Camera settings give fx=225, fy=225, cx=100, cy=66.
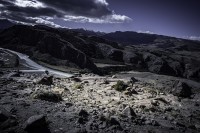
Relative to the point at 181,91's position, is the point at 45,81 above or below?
below

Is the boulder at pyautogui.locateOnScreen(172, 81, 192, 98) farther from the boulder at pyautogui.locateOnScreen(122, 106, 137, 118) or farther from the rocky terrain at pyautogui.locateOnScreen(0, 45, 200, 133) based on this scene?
the boulder at pyautogui.locateOnScreen(122, 106, 137, 118)

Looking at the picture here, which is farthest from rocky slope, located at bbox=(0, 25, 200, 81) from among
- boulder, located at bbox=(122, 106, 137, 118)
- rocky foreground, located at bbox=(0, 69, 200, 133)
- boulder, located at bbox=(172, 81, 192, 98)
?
boulder, located at bbox=(122, 106, 137, 118)

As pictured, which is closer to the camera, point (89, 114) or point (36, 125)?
point (36, 125)

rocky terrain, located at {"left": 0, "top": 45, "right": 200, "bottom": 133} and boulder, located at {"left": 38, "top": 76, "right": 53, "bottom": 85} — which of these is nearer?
rocky terrain, located at {"left": 0, "top": 45, "right": 200, "bottom": 133}

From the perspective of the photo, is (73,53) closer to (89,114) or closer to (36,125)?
(89,114)

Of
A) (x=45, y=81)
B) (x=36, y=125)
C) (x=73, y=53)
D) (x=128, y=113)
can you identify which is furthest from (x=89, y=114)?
(x=73, y=53)

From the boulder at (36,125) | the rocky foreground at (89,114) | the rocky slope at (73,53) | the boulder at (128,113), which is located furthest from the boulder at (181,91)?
the rocky slope at (73,53)

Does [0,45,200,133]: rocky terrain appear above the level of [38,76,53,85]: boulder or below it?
below

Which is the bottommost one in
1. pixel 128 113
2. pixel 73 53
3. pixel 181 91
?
pixel 128 113

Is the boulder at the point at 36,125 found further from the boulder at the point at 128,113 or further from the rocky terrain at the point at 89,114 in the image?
the boulder at the point at 128,113

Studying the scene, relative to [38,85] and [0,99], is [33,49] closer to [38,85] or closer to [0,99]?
[38,85]

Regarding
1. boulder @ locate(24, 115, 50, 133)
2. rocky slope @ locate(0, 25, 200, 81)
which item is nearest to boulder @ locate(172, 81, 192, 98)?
boulder @ locate(24, 115, 50, 133)

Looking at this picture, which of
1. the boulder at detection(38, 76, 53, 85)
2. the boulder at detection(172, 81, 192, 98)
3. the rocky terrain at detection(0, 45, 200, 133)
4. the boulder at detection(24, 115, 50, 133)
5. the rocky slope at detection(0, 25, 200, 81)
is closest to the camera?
the boulder at detection(24, 115, 50, 133)

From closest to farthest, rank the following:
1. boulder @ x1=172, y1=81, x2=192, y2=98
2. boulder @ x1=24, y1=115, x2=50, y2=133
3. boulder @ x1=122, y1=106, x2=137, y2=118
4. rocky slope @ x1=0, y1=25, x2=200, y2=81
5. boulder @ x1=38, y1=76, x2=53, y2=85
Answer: boulder @ x1=24, y1=115, x2=50, y2=133 < boulder @ x1=122, y1=106, x2=137, y2=118 < boulder @ x1=38, y1=76, x2=53, y2=85 < boulder @ x1=172, y1=81, x2=192, y2=98 < rocky slope @ x1=0, y1=25, x2=200, y2=81
